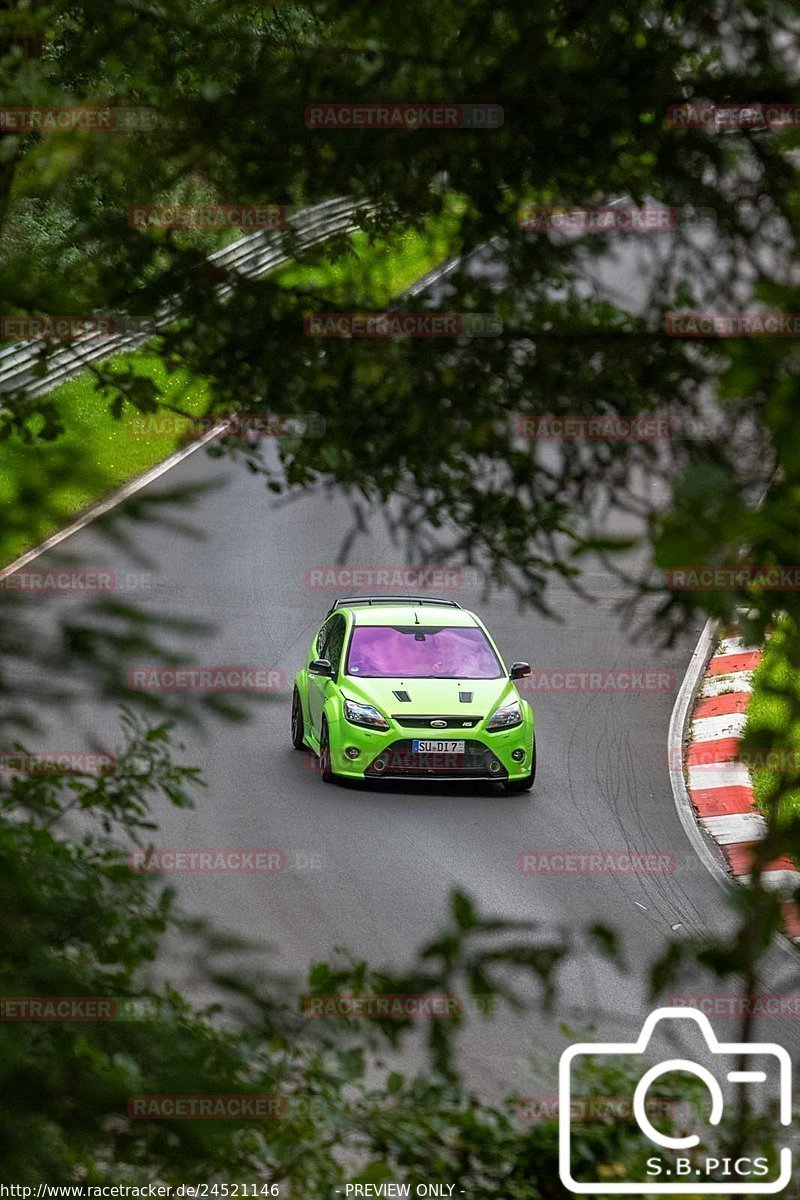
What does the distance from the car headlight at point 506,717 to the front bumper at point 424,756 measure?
6 centimetres

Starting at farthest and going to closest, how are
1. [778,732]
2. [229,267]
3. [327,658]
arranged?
1. [327,658]
2. [229,267]
3. [778,732]

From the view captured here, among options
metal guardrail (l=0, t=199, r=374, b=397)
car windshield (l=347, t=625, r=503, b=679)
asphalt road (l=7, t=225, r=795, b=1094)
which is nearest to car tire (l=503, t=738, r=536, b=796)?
asphalt road (l=7, t=225, r=795, b=1094)

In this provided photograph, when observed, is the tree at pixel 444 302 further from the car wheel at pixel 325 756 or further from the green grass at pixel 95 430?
the car wheel at pixel 325 756

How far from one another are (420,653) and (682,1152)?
981 centimetres

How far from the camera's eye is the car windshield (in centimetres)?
1358

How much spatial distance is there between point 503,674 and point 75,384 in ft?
31.1

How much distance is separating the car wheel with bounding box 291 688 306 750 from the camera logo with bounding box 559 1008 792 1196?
967cm

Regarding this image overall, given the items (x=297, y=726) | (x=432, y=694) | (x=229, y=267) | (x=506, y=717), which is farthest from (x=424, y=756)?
(x=229, y=267)

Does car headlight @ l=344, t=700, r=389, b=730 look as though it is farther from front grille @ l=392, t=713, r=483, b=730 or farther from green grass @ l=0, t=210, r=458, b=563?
green grass @ l=0, t=210, r=458, b=563

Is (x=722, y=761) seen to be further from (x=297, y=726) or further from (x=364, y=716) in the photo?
(x=297, y=726)

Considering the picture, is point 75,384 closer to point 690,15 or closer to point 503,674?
point 690,15

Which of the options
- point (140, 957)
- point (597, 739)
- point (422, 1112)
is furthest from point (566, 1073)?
point (597, 739)

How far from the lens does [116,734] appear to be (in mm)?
Result: 3691

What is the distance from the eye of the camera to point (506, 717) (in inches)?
515
